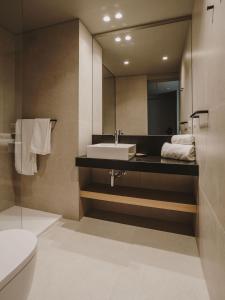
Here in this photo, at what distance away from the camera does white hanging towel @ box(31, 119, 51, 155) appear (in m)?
2.22

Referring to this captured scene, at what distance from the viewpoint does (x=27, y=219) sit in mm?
2199

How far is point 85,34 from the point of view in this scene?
225cm

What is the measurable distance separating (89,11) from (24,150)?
1.76 m

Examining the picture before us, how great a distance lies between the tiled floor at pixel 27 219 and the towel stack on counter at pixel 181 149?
1505 mm

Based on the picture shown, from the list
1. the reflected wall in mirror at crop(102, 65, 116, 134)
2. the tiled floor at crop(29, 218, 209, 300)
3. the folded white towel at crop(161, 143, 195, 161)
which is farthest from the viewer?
the reflected wall in mirror at crop(102, 65, 116, 134)

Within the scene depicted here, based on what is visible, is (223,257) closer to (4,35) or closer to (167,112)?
(167,112)

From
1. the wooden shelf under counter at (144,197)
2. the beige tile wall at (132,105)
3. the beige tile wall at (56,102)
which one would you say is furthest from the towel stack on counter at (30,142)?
the beige tile wall at (132,105)

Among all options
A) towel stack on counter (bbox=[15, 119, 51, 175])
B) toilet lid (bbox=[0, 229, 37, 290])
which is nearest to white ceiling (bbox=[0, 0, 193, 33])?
towel stack on counter (bbox=[15, 119, 51, 175])

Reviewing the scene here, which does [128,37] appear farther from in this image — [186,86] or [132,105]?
[186,86]

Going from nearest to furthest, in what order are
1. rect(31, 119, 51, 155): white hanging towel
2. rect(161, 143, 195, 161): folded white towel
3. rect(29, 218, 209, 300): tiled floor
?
1. rect(29, 218, 209, 300): tiled floor
2. rect(161, 143, 195, 161): folded white towel
3. rect(31, 119, 51, 155): white hanging towel

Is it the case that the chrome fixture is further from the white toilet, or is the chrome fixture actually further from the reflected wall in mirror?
the white toilet

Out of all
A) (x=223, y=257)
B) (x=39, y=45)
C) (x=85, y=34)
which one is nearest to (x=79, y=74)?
(x=85, y=34)

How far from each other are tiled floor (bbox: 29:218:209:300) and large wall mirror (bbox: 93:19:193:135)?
4.03 ft

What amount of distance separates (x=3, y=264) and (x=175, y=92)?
224cm
